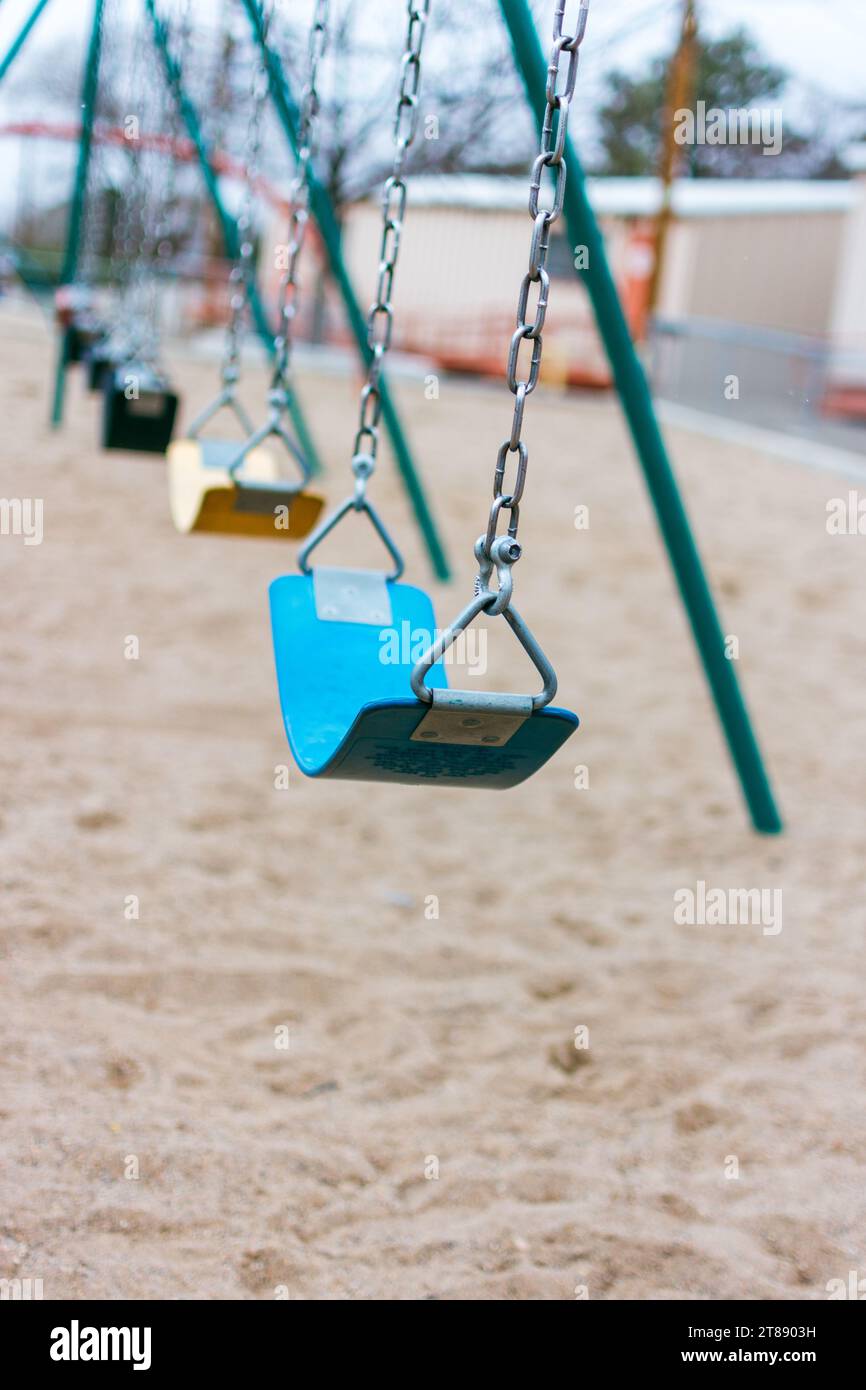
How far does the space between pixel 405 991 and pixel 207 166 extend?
3610 millimetres

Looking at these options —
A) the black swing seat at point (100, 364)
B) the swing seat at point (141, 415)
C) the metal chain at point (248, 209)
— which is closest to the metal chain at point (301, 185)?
the metal chain at point (248, 209)

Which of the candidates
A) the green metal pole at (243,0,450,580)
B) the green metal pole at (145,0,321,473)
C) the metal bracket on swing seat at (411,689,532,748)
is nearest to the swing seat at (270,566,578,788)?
the metal bracket on swing seat at (411,689,532,748)

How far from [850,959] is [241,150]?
45.0 feet

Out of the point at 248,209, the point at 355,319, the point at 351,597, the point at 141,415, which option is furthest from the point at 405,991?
the point at 355,319

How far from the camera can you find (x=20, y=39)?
3.91 meters

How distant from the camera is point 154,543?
5.39 metres

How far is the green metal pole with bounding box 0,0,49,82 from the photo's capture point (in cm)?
383

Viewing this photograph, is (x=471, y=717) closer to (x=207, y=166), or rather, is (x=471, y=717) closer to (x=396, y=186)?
(x=396, y=186)

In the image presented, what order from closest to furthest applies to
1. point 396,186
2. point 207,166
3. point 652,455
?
1. point 396,186
2. point 652,455
3. point 207,166

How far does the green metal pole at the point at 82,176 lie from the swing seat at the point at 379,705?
327 centimetres

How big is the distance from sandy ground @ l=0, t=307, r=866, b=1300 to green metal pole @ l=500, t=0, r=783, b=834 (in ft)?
1.20

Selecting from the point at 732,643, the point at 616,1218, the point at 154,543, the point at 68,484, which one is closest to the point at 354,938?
the point at 616,1218

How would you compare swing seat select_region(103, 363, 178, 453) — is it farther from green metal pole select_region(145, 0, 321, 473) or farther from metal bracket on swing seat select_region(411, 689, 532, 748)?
metal bracket on swing seat select_region(411, 689, 532, 748)
